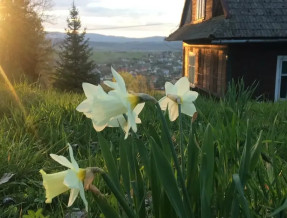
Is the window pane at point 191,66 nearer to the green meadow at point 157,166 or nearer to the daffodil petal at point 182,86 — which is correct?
the green meadow at point 157,166

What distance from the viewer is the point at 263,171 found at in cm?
170

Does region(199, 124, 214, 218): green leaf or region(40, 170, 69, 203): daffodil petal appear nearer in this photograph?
region(40, 170, 69, 203): daffodil petal

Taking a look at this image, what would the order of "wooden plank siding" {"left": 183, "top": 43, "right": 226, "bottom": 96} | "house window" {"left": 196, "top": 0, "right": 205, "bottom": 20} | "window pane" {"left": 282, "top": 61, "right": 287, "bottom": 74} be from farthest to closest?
1. "house window" {"left": 196, "top": 0, "right": 205, "bottom": 20}
2. "wooden plank siding" {"left": 183, "top": 43, "right": 226, "bottom": 96}
3. "window pane" {"left": 282, "top": 61, "right": 287, "bottom": 74}

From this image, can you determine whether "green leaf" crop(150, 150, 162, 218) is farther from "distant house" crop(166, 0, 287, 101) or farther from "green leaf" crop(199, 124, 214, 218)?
"distant house" crop(166, 0, 287, 101)

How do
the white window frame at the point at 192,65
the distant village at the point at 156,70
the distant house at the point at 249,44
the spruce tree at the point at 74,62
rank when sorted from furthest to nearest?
the distant village at the point at 156,70, the spruce tree at the point at 74,62, the white window frame at the point at 192,65, the distant house at the point at 249,44

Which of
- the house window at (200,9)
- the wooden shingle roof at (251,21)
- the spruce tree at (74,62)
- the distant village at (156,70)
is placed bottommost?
the distant village at (156,70)

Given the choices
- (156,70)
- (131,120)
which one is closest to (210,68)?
(131,120)

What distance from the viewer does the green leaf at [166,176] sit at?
38.7 inches

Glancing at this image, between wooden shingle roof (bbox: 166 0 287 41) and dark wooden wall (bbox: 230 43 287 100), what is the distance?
2.53ft

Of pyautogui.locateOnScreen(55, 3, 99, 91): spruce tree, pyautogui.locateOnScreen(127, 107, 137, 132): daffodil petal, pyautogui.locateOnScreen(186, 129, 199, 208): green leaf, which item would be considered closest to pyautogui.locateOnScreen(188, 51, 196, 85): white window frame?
pyautogui.locateOnScreen(55, 3, 99, 91): spruce tree

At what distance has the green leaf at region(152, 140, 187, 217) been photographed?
98cm

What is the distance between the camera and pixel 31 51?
22406 mm

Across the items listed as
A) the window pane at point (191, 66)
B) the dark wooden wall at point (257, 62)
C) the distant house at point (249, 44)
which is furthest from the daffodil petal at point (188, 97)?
the window pane at point (191, 66)

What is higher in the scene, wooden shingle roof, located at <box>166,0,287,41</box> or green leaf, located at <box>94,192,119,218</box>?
wooden shingle roof, located at <box>166,0,287,41</box>
